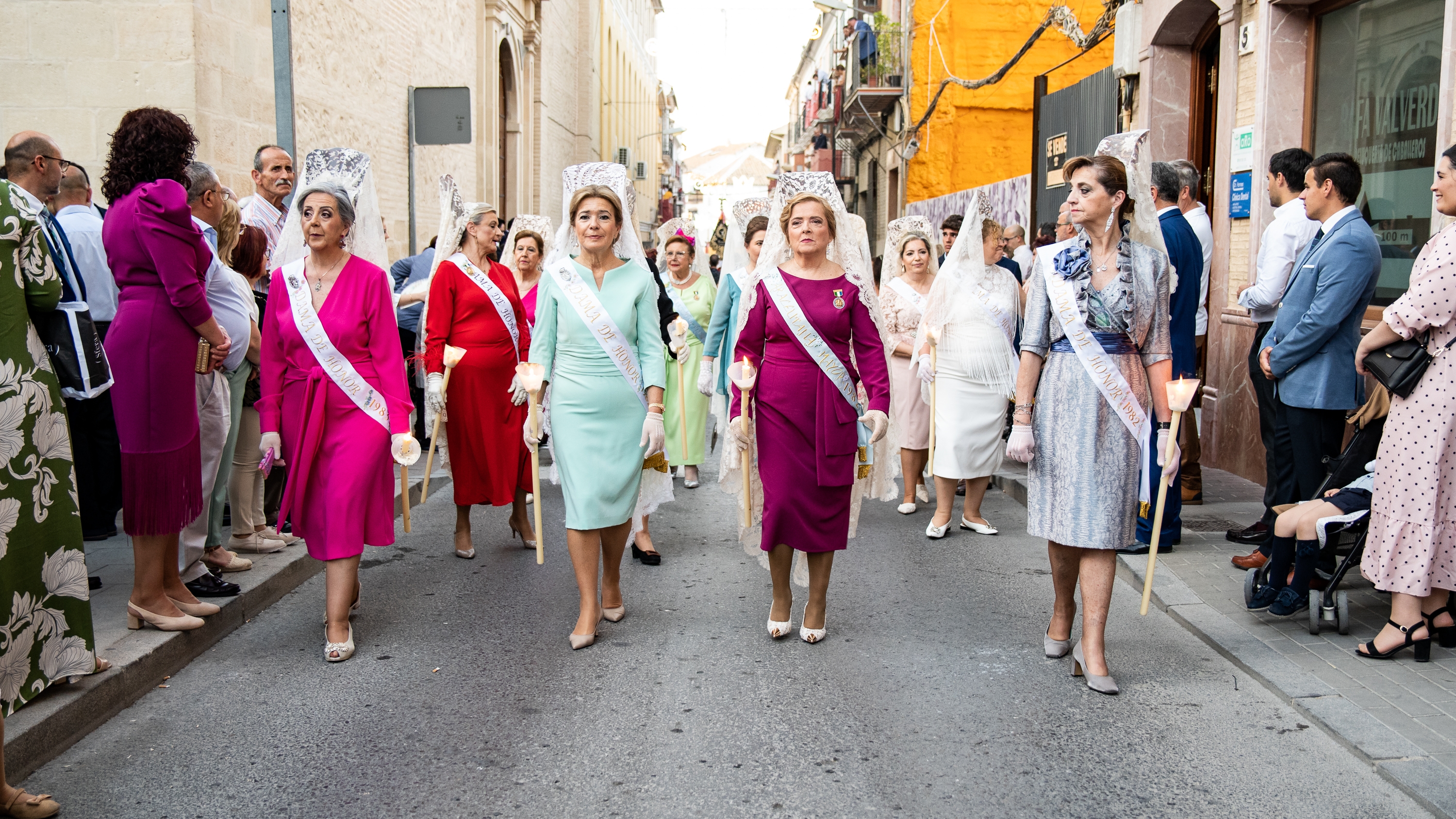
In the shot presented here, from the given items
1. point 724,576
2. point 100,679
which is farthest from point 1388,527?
point 100,679

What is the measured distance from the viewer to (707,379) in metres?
5.71

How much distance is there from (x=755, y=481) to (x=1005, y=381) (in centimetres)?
287

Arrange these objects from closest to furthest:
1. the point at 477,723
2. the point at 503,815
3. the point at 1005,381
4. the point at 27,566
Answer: the point at 503,815
the point at 27,566
the point at 477,723
the point at 1005,381

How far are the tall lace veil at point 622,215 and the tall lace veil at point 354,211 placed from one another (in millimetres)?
802

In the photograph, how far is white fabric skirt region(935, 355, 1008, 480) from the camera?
7.65m

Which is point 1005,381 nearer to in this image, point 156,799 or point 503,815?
point 503,815

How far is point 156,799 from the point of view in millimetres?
3592

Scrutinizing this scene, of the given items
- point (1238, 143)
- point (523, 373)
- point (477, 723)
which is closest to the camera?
point (477, 723)

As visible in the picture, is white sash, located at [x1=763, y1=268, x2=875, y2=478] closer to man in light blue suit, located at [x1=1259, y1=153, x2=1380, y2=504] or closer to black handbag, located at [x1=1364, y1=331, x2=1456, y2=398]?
black handbag, located at [x1=1364, y1=331, x2=1456, y2=398]

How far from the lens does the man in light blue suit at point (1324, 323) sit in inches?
225

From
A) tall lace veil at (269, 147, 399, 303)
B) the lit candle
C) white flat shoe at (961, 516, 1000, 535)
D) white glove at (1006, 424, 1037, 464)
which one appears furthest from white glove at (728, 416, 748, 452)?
white flat shoe at (961, 516, 1000, 535)

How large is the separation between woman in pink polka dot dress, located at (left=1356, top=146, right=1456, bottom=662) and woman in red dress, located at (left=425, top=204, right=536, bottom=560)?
4.39 m

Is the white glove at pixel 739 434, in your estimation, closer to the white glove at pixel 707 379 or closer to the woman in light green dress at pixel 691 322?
the white glove at pixel 707 379

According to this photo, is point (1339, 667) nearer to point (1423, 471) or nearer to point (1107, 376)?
point (1423, 471)
